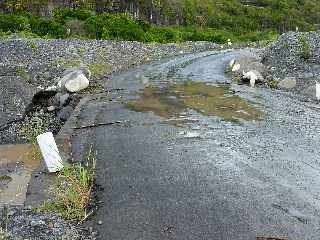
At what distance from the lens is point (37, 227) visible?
7.34m

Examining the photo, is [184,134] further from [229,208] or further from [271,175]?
[229,208]

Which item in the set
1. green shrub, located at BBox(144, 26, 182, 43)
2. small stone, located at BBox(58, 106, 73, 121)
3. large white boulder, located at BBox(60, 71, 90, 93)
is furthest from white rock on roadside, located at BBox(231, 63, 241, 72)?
green shrub, located at BBox(144, 26, 182, 43)

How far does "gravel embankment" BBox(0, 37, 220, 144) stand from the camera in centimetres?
1384

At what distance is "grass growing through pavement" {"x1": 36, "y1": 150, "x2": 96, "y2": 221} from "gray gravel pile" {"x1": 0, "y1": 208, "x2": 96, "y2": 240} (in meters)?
0.18

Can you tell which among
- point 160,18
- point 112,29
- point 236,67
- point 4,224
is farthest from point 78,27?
point 4,224

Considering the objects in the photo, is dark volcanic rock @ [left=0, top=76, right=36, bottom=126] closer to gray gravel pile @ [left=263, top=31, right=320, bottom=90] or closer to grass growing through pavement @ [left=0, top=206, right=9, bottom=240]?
grass growing through pavement @ [left=0, top=206, right=9, bottom=240]

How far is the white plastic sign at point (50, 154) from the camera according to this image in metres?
9.49

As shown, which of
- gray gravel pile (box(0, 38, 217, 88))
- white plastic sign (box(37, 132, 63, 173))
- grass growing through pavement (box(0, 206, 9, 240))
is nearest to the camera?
grass growing through pavement (box(0, 206, 9, 240))

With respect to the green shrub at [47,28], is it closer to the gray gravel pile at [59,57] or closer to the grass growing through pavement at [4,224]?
the gray gravel pile at [59,57]

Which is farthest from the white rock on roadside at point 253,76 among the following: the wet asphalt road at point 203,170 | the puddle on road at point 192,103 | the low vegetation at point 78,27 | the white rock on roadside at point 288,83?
the low vegetation at point 78,27

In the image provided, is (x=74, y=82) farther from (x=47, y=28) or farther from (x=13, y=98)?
(x=47, y=28)

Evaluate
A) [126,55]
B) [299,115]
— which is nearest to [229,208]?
[299,115]

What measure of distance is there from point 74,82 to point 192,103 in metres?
4.44

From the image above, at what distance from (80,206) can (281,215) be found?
9.65 feet
